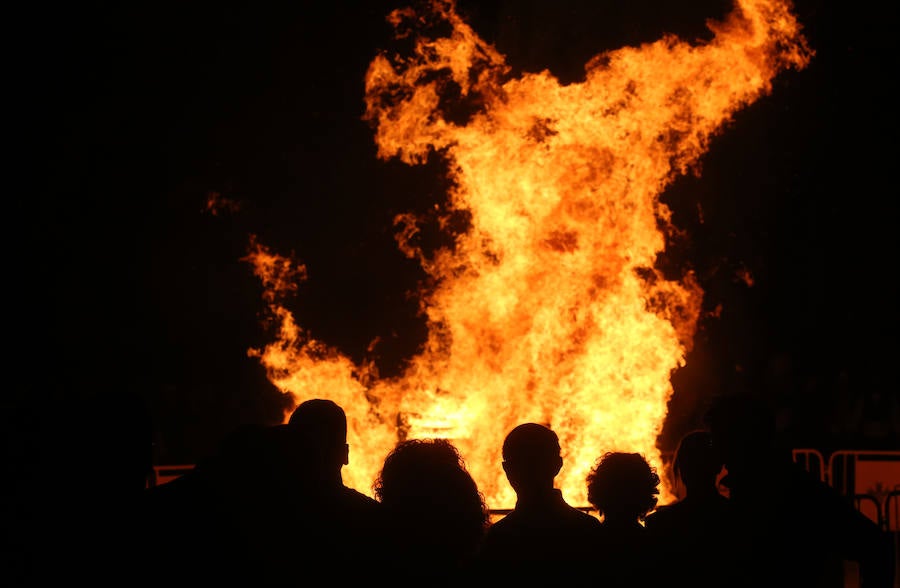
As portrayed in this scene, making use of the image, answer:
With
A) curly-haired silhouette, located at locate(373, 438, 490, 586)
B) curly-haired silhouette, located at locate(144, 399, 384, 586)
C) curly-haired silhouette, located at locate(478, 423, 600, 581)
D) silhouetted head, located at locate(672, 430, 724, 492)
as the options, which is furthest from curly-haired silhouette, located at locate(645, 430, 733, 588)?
A: curly-haired silhouette, located at locate(144, 399, 384, 586)

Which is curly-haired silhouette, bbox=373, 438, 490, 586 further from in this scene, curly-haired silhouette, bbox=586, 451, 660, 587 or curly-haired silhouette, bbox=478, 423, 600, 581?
curly-haired silhouette, bbox=586, 451, 660, 587

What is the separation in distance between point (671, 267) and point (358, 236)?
4.23 meters

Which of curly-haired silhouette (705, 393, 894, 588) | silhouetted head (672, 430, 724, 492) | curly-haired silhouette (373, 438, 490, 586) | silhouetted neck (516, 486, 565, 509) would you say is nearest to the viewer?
curly-haired silhouette (373, 438, 490, 586)

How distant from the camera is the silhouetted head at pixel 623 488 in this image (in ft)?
10.2

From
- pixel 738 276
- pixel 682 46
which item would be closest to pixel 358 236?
pixel 682 46

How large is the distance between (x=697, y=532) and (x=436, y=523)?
98cm

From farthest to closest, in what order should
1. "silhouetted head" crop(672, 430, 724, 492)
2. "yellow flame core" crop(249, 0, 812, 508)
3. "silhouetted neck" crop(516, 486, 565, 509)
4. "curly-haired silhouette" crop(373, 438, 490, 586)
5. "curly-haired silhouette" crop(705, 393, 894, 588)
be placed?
"yellow flame core" crop(249, 0, 812, 508) → "silhouetted head" crop(672, 430, 724, 492) → "silhouetted neck" crop(516, 486, 565, 509) → "curly-haired silhouette" crop(705, 393, 894, 588) → "curly-haired silhouette" crop(373, 438, 490, 586)

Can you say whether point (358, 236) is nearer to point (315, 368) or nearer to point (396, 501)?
point (315, 368)

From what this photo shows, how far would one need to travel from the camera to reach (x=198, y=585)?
2479 millimetres

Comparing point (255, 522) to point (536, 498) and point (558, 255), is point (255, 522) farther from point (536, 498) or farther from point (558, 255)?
point (558, 255)

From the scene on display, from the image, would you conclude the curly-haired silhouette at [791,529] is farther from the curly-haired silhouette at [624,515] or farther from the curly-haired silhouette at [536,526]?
the curly-haired silhouette at [536,526]

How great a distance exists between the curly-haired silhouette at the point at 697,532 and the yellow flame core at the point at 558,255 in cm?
465

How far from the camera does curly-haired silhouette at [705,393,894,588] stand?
9.32 feet

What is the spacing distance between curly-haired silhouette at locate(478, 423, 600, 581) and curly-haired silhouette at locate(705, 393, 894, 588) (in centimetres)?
48
